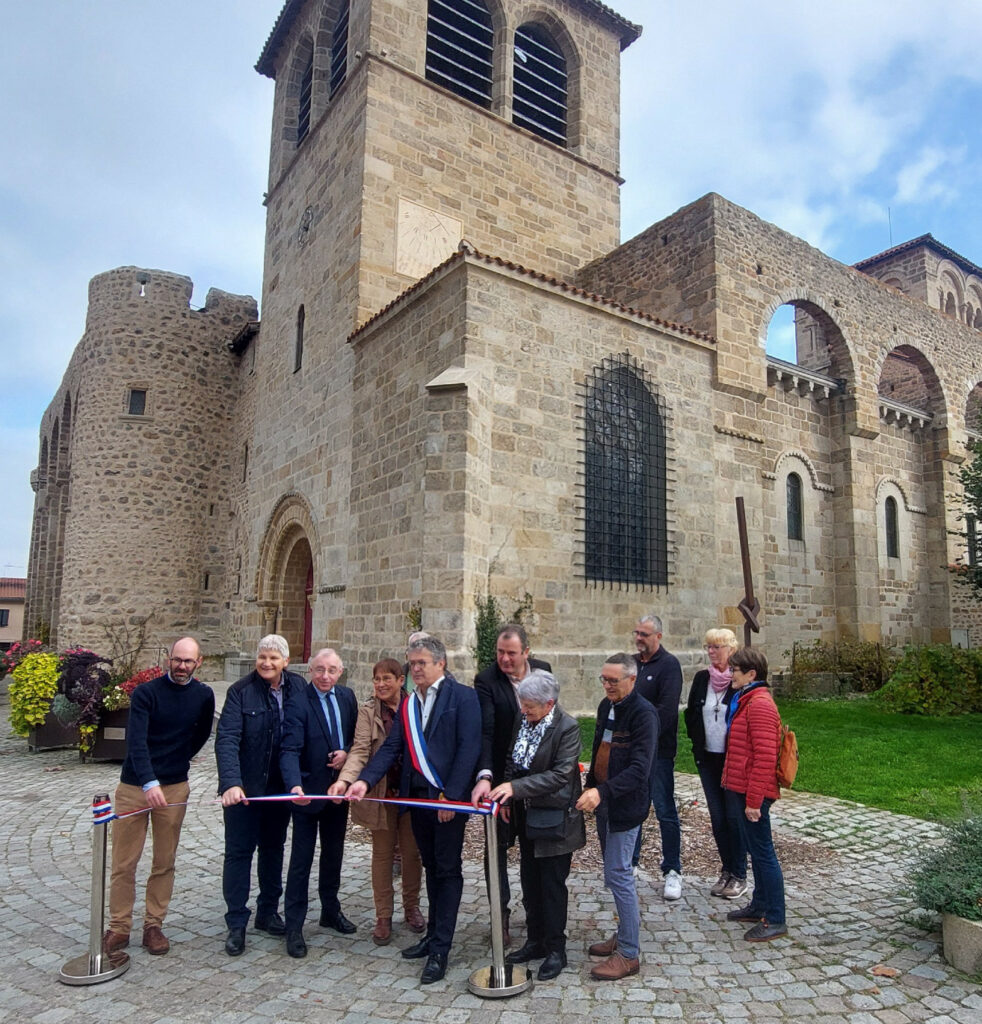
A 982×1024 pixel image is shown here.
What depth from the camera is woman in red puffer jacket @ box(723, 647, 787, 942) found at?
4320 mm

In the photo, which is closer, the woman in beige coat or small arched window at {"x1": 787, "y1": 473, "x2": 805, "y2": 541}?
the woman in beige coat

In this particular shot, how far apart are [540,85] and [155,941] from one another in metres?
18.4

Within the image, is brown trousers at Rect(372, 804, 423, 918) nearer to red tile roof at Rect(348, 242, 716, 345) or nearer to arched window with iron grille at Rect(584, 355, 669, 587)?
arched window with iron grille at Rect(584, 355, 669, 587)

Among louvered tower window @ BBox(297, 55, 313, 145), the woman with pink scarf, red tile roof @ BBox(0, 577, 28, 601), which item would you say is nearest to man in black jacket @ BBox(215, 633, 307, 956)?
the woman with pink scarf

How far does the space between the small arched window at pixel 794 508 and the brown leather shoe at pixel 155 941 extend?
44.5 ft

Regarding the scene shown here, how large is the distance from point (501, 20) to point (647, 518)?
11.8 meters

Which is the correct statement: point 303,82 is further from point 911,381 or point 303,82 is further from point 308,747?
point 308,747

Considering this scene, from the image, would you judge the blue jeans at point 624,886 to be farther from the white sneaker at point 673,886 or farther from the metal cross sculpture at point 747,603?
the metal cross sculpture at point 747,603

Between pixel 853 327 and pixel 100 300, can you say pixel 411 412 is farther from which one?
pixel 100 300

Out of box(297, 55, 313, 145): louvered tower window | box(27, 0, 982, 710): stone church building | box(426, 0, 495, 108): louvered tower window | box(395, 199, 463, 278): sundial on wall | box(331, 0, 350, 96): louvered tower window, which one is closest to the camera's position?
box(27, 0, 982, 710): stone church building

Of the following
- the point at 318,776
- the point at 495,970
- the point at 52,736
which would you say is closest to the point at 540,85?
the point at 52,736

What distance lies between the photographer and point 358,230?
14156mm

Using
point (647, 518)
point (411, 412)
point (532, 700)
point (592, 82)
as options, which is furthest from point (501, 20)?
point (532, 700)

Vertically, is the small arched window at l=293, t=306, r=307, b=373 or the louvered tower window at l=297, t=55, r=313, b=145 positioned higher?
the louvered tower window at l=297, t=55, r=313, b=145
